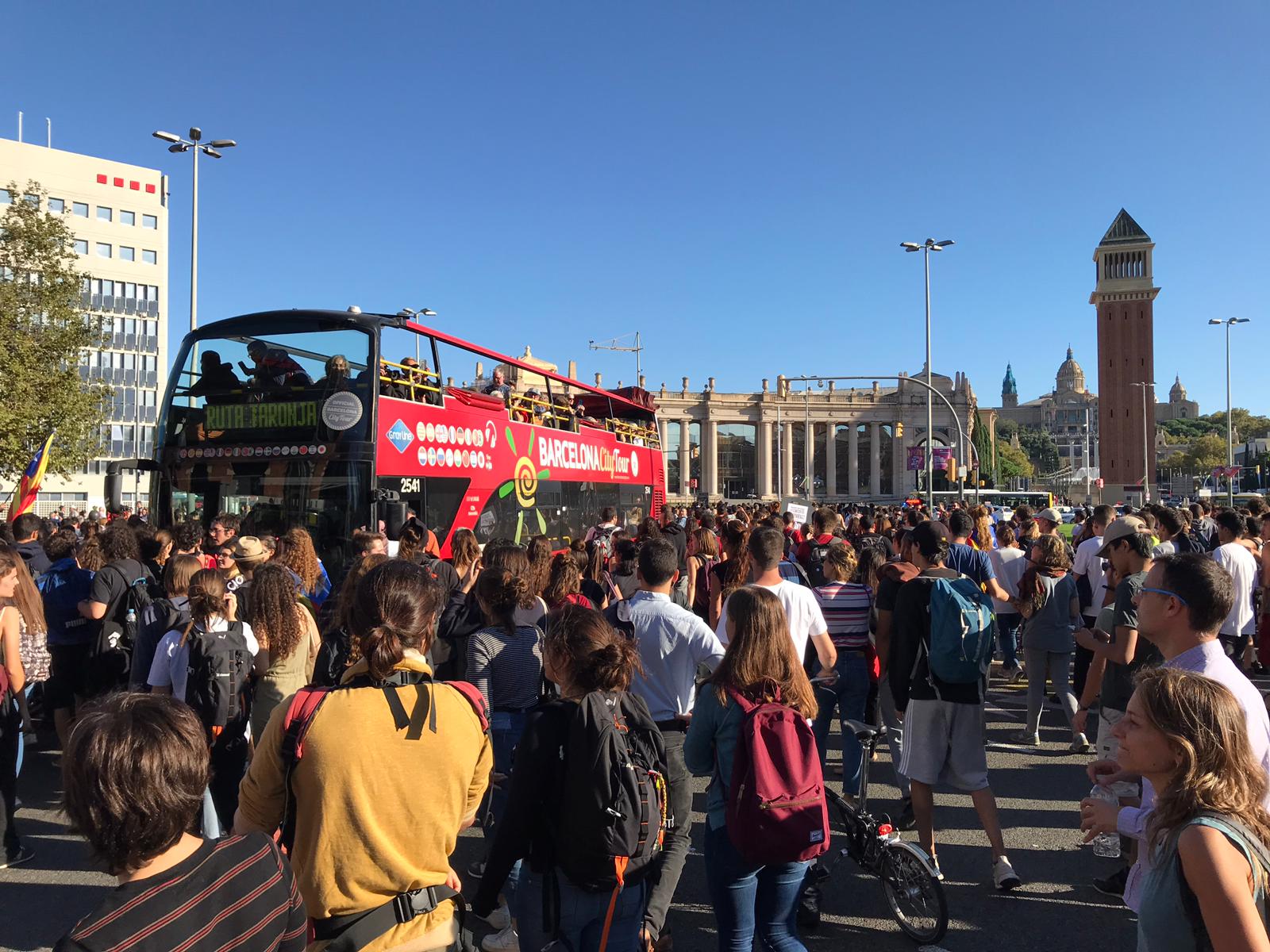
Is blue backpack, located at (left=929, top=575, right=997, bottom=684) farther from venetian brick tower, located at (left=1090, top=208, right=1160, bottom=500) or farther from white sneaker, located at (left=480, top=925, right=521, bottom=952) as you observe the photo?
venetian brick tower, located at (left=1090, top=208, right=1160, bottom=500)

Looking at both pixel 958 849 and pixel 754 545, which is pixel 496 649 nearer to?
pixel 754 545

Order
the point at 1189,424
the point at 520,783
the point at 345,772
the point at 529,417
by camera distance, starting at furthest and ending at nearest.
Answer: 1. the point at 1189,424
2. the point at 529,417
3. the point at 520,783
4. the point at 345,772

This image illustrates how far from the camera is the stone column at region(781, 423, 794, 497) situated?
98.4m

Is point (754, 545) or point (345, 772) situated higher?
point (754, 545)

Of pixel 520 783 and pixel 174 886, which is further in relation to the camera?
pixel 520 783

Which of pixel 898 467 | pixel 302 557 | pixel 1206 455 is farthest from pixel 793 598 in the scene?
pixel 1206 455

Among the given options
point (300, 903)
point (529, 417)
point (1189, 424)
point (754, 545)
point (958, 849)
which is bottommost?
point (958, 849)

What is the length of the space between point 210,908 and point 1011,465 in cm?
13554

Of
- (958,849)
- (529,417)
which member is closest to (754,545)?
(958,849)

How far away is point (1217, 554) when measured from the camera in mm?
7559

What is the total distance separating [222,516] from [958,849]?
258 inches

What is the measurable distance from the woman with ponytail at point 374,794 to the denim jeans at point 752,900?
121 centimetres

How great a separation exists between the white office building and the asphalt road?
52.5 m

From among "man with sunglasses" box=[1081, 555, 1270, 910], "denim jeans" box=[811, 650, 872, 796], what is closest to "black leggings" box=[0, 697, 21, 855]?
"denim jeans" box=[811, 650, 872, 796]
